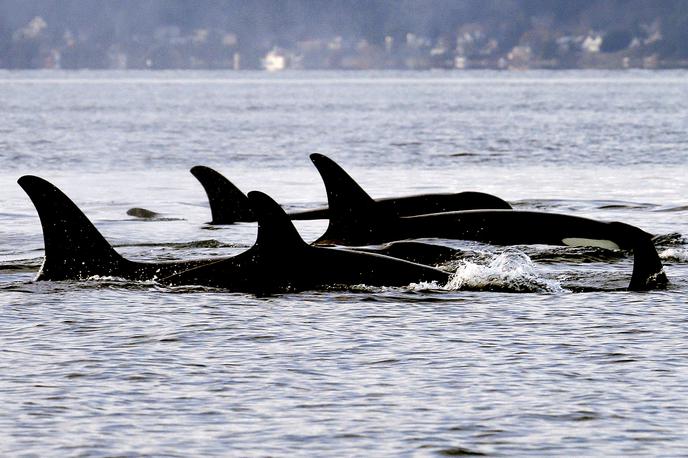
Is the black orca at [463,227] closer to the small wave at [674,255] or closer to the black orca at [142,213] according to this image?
the small wave at [674,255]

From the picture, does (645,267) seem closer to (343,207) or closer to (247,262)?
(247,262)

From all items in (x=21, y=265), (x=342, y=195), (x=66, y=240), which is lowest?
(x=21, y=265)

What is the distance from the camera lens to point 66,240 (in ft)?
49.9

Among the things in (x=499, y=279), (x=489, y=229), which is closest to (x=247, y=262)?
(x=499, y=279)

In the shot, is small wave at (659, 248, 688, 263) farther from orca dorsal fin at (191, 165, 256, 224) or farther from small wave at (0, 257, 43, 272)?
orca dorsal fin at (191, 165, 256, 224)

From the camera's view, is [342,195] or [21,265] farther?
[342,195]

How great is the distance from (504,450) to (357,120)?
2754 inches

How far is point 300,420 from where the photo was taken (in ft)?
33.2

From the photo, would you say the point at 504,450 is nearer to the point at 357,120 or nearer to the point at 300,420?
the point at 300,420

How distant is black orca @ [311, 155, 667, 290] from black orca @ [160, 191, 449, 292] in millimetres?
3560

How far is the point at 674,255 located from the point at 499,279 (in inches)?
133

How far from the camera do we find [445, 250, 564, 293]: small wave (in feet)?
50.5

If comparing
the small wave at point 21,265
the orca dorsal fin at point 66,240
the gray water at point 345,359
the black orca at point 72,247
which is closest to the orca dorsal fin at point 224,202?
the gray water at point 345,359

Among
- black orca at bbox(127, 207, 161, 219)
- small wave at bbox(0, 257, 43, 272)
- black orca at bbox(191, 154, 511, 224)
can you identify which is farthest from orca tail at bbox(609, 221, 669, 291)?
black orca at bbox(127, 207, 161, 219)
